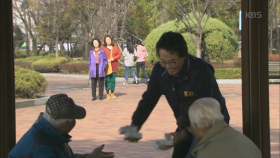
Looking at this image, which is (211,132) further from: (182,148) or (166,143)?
(182,148)

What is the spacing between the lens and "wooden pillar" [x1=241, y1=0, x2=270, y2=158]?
263cm

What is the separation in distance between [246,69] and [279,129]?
4.68m

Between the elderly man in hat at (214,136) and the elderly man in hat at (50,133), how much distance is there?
770 millimetres

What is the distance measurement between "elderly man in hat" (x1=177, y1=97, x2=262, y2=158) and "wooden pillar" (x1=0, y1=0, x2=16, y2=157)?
1344 mm

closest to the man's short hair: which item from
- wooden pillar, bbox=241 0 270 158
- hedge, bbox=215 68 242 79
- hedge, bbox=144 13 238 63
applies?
wooden pillar, bbox=241 0 270 158

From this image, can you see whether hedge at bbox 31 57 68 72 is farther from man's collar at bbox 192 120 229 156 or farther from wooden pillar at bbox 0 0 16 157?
man's collar at bbox 192 120 229 156

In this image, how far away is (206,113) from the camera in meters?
2.41

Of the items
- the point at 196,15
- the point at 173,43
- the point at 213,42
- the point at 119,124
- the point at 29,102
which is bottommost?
the point at 119,124

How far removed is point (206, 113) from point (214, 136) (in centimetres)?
14

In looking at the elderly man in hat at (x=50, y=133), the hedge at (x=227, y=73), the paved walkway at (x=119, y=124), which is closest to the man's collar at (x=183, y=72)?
the elderly man in hat at (x=50, y=133)

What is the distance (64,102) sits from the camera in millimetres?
2568

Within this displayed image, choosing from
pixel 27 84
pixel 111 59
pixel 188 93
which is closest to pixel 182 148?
pixel 188 93

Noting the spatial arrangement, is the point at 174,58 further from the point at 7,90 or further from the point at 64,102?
the point at 7,90

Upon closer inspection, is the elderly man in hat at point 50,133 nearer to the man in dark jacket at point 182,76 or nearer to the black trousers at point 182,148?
the man in dark jacket at point 182,76
